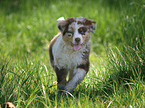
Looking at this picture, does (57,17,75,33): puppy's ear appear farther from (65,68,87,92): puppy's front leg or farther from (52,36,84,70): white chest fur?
(65,68,87,92): puppy's front leg

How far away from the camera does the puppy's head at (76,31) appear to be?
302cm

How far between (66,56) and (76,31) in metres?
0.38

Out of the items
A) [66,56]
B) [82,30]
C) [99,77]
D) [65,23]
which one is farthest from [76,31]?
[99,77]

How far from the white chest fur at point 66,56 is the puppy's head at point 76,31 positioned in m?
0.10

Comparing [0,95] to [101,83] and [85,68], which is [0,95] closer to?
[85,68]

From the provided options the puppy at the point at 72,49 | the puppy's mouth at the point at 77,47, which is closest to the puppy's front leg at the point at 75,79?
the puppy at the point at 72,49

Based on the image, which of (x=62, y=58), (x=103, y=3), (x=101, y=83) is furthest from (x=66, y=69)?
(x=103, y=3)

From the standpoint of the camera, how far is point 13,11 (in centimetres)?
843

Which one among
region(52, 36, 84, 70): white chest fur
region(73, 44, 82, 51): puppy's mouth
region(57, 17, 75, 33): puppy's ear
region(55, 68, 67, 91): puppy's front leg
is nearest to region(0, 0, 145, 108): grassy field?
region(55, 68, 67, 91): puppy's front leg

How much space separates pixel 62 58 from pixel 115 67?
0.84 meters

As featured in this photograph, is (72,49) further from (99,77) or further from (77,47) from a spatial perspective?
(99,77)

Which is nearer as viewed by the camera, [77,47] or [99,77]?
[77,47]

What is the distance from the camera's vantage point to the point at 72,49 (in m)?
3.19

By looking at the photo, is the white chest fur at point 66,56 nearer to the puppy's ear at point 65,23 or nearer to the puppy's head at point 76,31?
the puppy's head at point 76,31
